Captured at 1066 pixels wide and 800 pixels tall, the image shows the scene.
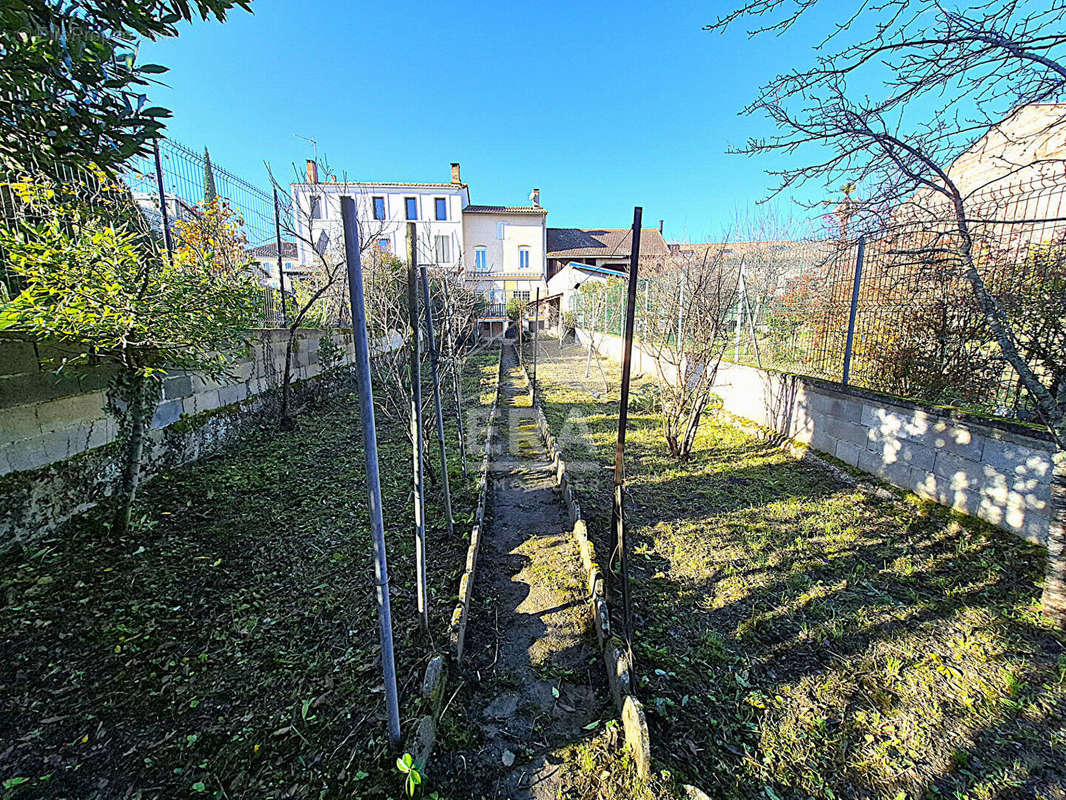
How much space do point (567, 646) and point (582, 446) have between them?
3.62 meters

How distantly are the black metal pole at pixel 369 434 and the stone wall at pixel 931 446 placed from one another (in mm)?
4272

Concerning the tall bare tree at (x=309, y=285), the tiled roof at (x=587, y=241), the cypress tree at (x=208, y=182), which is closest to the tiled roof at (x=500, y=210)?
the tiled roof at (x=587, y=241)

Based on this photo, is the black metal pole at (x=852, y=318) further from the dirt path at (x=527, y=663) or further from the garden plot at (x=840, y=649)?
the dirt path at (x=527, y=663)

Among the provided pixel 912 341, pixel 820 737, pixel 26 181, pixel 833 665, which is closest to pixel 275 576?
pixel 26 181

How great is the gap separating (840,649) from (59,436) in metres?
5.20

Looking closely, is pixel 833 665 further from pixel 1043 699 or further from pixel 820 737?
pixel 1043 699

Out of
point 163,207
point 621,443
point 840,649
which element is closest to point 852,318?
point 840,649

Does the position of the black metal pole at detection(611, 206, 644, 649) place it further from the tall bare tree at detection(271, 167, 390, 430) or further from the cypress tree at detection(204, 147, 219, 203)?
the cypress tree at detection(204, 147, 219, 203)

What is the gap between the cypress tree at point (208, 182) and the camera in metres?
5.23

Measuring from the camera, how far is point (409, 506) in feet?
12.9

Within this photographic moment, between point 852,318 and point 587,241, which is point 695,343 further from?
point 587,241

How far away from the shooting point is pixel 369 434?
154cm

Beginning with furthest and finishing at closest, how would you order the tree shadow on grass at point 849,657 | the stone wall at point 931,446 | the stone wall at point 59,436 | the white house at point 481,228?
1. the white house at point 481,228
2. the stone wall at point 931,446
3. the stone wall at point 59,436
4. the tree shadow on grass at point 849,657

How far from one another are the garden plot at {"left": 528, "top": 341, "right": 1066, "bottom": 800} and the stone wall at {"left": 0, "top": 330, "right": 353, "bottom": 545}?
3.82 m
